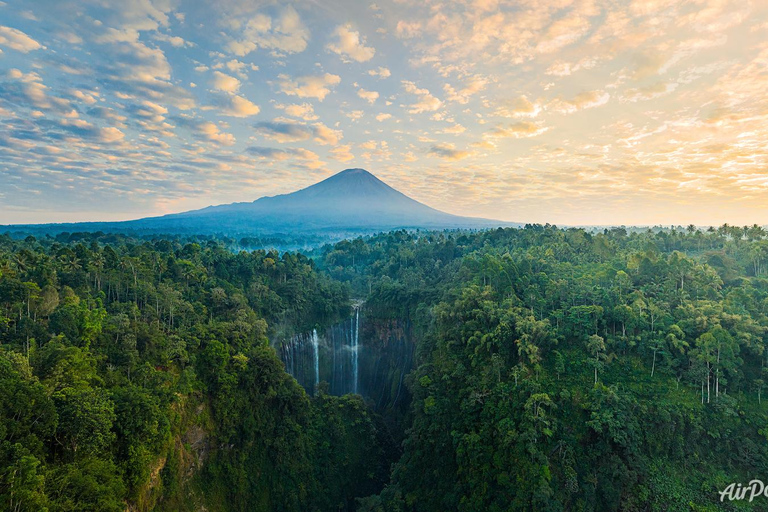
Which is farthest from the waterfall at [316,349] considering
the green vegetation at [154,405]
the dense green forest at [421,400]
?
the dense green forest at [421,400]

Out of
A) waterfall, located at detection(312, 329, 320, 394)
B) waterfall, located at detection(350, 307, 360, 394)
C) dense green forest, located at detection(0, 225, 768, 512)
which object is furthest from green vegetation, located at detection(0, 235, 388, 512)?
waterfall, located at detection(350, 307, 360, 394)

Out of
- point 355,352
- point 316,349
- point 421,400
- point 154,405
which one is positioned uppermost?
point 154,405

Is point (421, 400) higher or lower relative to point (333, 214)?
lower

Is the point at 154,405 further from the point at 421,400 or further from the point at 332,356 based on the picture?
the point at 332,356

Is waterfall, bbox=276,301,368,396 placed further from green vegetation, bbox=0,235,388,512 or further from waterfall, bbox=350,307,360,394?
green vegetation, bbox=0,235,388,512

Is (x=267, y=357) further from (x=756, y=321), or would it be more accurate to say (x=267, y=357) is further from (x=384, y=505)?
(x=756, y=321)

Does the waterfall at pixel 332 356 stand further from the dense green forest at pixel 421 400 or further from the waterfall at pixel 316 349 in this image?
the dense green forest at pixel 421 400

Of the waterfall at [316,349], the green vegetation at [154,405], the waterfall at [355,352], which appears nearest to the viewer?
the green vegetation at [154,405]

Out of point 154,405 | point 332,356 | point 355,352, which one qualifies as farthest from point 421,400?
point 355,352
